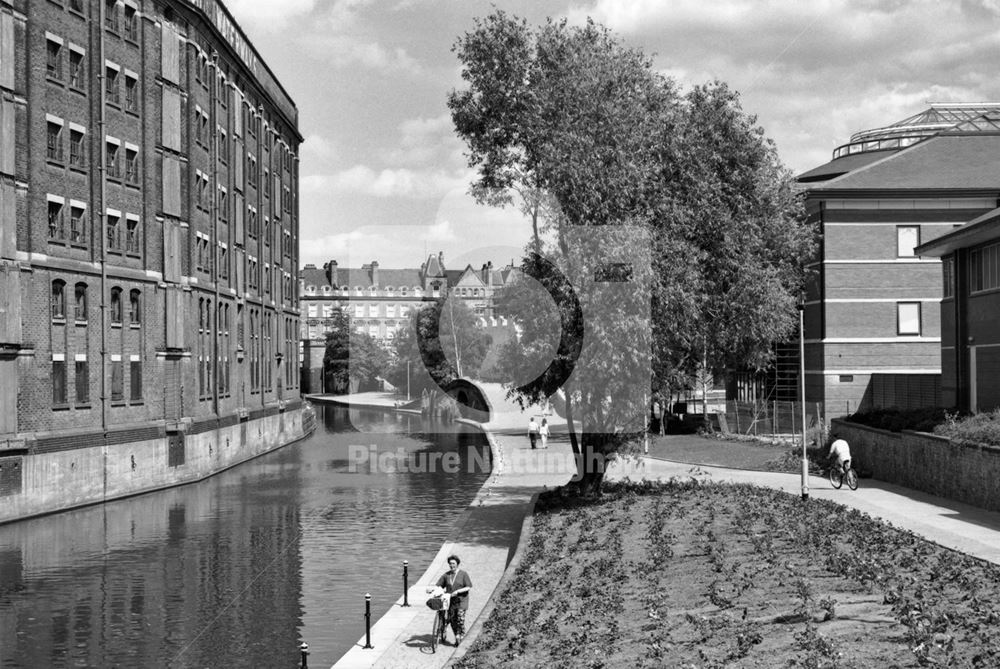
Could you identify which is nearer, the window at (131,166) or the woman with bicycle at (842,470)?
the woman with bicycle at (842,470)

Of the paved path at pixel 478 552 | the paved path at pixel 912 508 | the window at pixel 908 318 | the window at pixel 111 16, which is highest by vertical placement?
the window at pixel 111 16

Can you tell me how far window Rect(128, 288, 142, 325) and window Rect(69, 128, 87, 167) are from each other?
5879mm

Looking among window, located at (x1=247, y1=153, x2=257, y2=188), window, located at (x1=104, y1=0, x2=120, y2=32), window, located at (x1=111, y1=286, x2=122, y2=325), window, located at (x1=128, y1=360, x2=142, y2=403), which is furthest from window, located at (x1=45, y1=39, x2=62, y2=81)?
window, located at (x1=247, y1=153, x2=257, y2=188)

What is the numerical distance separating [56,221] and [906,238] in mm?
40809

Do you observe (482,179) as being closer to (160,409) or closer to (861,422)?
(861,422)

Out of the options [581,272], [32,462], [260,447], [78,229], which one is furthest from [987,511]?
[260,447]

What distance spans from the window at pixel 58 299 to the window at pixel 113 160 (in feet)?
18.1

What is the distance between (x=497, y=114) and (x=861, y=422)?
687 inches

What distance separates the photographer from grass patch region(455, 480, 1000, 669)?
499 inches

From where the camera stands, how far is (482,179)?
102 feet

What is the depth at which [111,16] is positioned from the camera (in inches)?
1606

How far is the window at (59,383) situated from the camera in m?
36.8

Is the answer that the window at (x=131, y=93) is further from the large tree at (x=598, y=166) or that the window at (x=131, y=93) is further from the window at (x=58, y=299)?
the large tree at (x=598, y=166)

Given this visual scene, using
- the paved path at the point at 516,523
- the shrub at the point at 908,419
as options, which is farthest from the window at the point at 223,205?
the shrub at the point at 908,419
